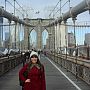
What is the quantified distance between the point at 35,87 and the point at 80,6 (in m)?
10.8

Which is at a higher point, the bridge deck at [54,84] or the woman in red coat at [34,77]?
the woman in red coat at [34,77]

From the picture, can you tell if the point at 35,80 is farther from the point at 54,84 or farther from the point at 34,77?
the point at 54,84

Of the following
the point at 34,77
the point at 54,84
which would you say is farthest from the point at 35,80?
the point at 54,84

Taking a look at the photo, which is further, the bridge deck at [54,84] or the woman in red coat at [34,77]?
the bridge deck at [54,84]

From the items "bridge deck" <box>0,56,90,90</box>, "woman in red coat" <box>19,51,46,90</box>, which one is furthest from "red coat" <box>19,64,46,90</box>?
"bridge deck" <box>0,56,90,90</box>

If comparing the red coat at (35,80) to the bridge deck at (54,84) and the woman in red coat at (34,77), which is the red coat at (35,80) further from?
the bridge deck at (54,84)

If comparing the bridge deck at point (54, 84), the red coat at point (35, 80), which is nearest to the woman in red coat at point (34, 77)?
A: the red coat at point (35, 80)

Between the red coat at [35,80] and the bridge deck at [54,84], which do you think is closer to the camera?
the red coat at [35,80]

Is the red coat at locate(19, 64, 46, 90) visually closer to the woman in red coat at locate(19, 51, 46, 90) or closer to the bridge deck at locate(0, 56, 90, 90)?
the woman in red coat at locate(19, 51, 46, 90)

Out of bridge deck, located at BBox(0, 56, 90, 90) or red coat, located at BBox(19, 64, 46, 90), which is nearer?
red coat, located at BBox(19, 64, 46, 90)

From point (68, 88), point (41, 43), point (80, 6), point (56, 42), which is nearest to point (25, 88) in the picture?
point (68, 88)

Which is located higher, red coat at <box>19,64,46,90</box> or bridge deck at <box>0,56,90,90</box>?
red coat at <box>19,64,46,90</box>

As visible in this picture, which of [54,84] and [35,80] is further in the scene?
[54,84]

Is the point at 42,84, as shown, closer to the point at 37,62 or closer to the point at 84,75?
the point at 37,62
